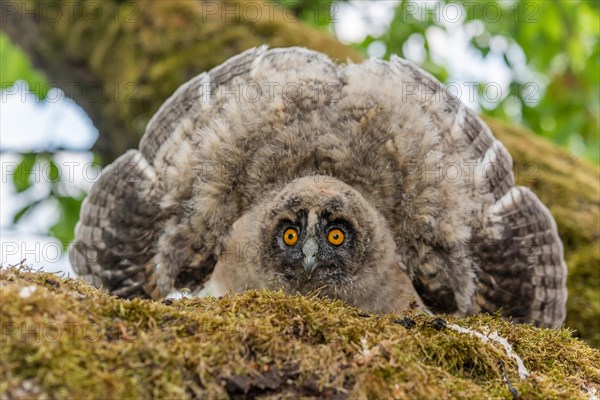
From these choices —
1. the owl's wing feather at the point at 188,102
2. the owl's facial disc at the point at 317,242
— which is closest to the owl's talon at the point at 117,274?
the owl's wing feather at the point at 188,102

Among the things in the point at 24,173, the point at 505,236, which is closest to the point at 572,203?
the point at 505,236

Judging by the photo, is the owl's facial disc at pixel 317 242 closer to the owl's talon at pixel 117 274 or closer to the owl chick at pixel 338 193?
the owl chick at pixel 338 193

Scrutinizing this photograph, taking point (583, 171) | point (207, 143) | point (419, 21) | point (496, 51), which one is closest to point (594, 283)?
point (583, 171)

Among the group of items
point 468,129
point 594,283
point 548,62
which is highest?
point 548,62

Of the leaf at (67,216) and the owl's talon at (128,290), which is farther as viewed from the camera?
the leaf at (67,216)

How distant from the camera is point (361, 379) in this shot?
2.04 meters

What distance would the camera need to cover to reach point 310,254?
356cm

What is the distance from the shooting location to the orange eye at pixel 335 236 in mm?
3712

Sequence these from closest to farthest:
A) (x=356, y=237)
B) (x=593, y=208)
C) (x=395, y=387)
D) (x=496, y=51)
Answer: (x=395, y=387)
(x=356, y=237)
(x=593, y=208)
(x=496, y=51)

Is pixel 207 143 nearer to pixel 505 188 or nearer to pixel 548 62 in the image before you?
pixel 505 188

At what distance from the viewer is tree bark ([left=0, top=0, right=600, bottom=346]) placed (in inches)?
197

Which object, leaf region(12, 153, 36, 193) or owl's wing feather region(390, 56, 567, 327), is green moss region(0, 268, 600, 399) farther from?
leaf region(12, 153, 36, 193)

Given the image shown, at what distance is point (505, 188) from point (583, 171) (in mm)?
1657

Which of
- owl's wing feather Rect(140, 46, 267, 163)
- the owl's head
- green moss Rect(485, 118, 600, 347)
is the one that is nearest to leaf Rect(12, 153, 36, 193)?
owl's wing feather Rect(140, 46, 267, 163)
